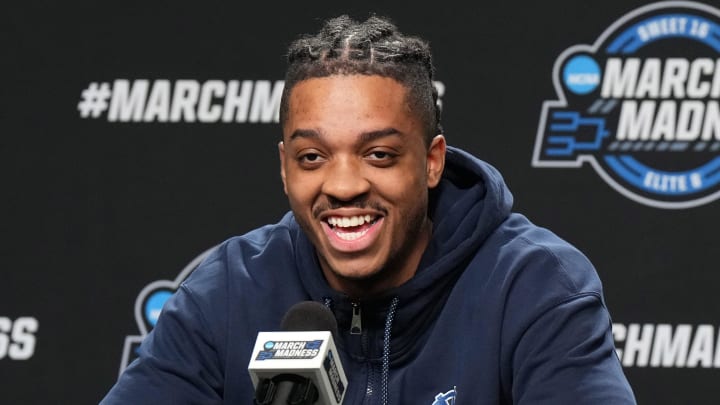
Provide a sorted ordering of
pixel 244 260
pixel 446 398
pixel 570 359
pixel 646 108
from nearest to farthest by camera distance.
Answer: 1. pixel 570 359
2. pixel 446 398
3. pixel 244 260
4. pixel 646 108

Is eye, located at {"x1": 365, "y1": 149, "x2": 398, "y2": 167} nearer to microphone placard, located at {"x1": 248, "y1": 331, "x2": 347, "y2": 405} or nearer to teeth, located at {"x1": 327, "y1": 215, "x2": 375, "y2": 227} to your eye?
teeth, located at {"x1": 327, "y1": 215, "x2": 375, "y2": 227}

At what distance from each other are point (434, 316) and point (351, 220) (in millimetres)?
256

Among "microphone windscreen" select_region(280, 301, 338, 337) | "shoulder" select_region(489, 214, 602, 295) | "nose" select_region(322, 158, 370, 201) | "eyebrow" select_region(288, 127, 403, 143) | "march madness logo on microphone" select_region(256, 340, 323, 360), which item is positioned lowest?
"march madness logo on microphone" select_region(256, 340, 323, 360)

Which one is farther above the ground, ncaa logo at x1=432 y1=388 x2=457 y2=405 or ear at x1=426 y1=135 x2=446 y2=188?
ear at x1=426 y1=135 x2=446 y2=188

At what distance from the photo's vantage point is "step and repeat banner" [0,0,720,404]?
3111mm

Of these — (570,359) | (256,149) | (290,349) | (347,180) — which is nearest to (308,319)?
(290,349)

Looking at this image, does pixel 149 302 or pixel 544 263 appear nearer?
pixel 544 263

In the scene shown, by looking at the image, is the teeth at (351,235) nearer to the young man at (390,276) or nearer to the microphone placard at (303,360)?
the young man at (390,276)

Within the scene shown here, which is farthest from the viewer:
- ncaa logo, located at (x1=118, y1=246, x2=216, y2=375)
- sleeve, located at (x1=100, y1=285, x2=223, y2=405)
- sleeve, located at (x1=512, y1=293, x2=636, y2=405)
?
ncaa logo, located at (x1=118, y1=246, x2=216, y2=375)

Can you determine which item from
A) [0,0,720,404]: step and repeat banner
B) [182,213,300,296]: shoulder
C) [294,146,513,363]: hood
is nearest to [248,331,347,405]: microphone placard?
[294,146,513,363]: hood

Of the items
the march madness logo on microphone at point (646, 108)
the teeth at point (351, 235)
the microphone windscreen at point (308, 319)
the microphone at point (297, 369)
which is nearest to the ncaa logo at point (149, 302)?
the march madness logo on microphone at point (646, 108)

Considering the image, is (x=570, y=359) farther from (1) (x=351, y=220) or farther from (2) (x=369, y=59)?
(2) (x=369, y=59)

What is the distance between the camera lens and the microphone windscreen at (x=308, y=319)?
1.64 m

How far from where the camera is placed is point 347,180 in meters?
1.89
